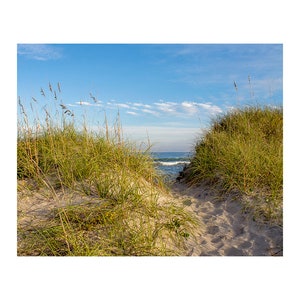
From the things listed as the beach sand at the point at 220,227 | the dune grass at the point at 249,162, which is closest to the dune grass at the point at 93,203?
the beach sand at the point at 220,227

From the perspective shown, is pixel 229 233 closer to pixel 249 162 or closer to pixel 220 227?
pixel 220 227

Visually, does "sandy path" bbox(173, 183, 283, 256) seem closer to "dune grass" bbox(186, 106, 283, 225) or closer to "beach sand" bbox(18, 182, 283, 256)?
"beach sand" bbox(18, 182, 283, 256)

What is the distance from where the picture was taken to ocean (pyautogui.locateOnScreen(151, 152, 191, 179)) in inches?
211

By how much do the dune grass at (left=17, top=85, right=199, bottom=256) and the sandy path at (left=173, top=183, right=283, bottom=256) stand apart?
7.9 inches

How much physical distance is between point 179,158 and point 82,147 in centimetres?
233

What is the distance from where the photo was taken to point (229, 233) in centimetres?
353

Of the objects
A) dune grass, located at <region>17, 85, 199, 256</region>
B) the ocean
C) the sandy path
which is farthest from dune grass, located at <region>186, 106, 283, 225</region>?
dune grass, located at <region>17, 85, 199, 256</region>

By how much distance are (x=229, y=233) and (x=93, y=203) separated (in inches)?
61.9

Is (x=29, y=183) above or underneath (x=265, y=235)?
above

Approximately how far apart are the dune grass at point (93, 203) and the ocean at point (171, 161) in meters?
0.25
